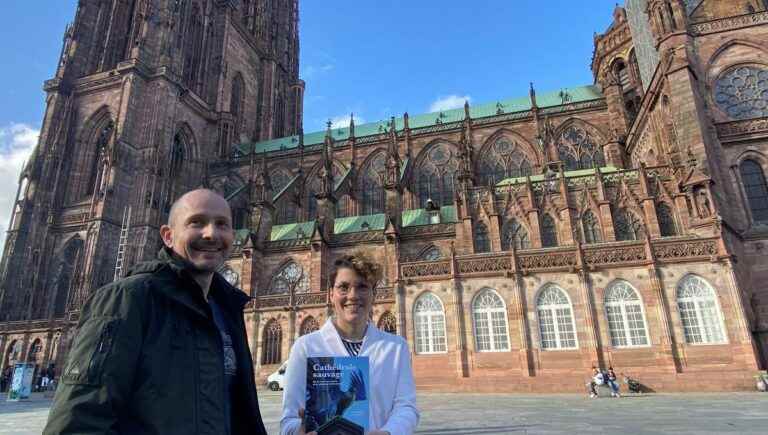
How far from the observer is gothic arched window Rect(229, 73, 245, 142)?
4938cm

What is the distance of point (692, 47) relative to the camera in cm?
2411

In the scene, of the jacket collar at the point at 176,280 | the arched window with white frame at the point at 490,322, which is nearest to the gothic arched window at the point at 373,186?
the arched window with white frame at the point at 490,322

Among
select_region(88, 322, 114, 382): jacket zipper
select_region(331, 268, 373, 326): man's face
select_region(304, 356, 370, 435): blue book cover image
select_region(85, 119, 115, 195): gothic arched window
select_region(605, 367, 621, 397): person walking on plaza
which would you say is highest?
select_region(85, 119, 115, 195): gothic arched window

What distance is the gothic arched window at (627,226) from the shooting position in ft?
75.9

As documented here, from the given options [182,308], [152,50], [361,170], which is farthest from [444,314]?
[152,50]

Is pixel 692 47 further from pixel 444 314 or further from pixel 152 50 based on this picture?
pixel 152 50

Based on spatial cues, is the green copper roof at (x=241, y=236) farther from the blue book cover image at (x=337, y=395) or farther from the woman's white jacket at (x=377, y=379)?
the blue book cover image at (x=337, y=395)

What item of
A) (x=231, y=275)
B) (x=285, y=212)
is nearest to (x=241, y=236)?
(x=285, y=212)

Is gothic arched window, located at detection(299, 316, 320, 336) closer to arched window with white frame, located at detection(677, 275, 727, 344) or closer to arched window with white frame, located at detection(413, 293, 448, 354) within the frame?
arched window with white frame, located at detection(413, 293, 448, 354)

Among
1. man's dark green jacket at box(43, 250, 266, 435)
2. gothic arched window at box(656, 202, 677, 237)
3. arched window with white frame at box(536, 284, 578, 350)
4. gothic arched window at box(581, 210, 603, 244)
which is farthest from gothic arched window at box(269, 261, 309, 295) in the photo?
man's dark green jacket at box(43, 250, 266, 435)

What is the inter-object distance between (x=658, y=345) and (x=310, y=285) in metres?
19.7

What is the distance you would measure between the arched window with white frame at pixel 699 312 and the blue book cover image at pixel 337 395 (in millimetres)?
18963

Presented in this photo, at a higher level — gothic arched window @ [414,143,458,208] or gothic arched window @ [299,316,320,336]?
gothic arched window @ [414,143,458,208]

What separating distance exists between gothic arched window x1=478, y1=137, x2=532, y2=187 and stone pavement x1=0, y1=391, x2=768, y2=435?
23342mm
